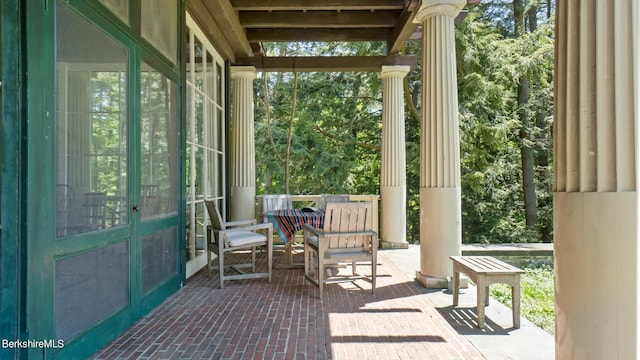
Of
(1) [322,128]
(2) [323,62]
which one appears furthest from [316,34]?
(1) [322,128]

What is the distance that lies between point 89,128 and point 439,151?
311 centimetres

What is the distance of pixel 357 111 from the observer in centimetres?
1198

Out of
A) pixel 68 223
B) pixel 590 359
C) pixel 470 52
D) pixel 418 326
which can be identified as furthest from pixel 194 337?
pixel 470 52

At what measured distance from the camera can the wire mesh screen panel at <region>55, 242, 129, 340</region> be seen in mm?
2033

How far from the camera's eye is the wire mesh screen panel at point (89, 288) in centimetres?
203

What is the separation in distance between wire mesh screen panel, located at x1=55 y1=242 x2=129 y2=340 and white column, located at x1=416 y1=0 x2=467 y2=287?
284 cm

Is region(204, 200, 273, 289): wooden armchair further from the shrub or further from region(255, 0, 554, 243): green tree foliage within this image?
region(255, 0, 554, 243): green tree foliage

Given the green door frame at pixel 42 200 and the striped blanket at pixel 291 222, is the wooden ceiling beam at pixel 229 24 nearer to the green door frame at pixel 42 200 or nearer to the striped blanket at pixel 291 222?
the green door frame at pixel 42 200

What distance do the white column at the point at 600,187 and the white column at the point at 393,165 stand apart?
4.54 m

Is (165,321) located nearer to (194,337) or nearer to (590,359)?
(194,337)

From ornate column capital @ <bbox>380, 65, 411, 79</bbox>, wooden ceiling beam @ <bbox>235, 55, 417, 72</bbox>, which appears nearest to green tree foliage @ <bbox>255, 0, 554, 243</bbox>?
ornate column capital @ <bbox>380, 65, 411, 79</bbox>

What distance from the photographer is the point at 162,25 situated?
3.35 m

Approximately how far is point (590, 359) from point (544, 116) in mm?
10845

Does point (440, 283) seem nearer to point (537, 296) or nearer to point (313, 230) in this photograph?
point (313, 230)
